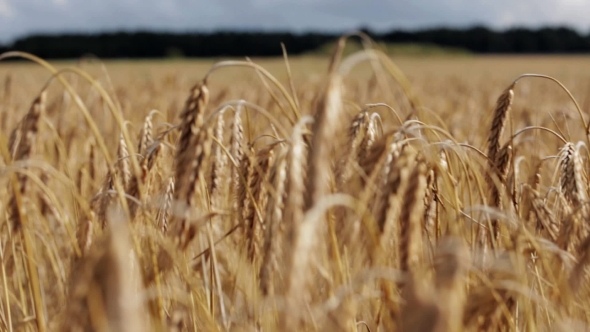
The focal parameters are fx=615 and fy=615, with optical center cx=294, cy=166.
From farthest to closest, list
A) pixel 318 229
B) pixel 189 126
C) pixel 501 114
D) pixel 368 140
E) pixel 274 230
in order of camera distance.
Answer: pixel 501 114
pixel 368 140
pixel 189 126
pixel 274 230
pixel 318 229

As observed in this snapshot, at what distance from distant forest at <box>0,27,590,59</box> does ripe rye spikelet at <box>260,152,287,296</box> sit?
4347 cm

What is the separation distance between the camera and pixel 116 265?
475mm

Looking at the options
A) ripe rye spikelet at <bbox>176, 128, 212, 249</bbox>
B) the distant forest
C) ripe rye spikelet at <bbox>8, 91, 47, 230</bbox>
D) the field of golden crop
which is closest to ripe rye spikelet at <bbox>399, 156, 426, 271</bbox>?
the field of golden crop

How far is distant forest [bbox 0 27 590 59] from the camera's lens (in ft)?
144

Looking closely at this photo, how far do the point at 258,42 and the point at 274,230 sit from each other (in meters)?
46.9

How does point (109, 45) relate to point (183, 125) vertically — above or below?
above

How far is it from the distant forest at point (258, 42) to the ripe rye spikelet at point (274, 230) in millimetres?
43468

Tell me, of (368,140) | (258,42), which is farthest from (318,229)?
(258,42)

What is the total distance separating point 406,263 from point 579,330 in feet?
1.25

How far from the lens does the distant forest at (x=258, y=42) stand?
4381 cm

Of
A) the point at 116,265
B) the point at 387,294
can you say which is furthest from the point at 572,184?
the point at 116,265

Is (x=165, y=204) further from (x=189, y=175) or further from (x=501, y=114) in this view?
(x=501, y=114)

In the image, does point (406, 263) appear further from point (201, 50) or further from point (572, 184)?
point (201, 50)

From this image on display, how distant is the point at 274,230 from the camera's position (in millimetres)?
824
